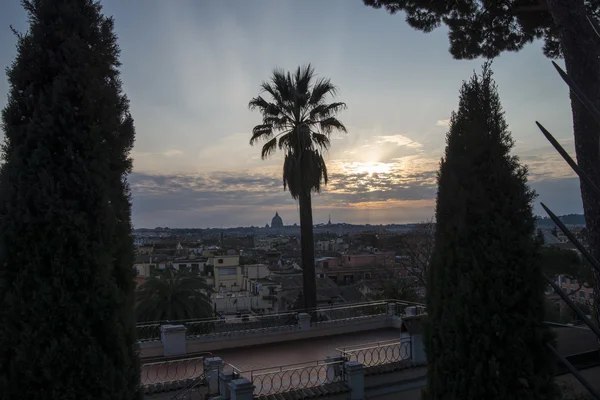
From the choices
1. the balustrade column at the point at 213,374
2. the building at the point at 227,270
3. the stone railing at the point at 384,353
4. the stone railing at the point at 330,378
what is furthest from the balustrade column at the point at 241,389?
the building at the point at 227,270

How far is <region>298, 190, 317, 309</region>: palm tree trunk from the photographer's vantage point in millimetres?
13945

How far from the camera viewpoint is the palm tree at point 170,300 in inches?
560

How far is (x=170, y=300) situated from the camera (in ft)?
46.9

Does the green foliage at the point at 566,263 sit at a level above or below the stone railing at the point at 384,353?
above

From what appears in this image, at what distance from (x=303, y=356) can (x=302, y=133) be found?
7075 mm

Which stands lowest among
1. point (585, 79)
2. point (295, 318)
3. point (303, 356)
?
point (303, 356)

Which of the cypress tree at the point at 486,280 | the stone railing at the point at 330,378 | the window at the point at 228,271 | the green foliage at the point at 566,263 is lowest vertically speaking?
the window at the point at 228,271

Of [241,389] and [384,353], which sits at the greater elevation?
[241,389]

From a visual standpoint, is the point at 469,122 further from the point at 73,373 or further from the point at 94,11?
the point at 73,373

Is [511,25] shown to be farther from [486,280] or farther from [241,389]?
[241,389]

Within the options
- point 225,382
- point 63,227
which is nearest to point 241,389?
point 225,382

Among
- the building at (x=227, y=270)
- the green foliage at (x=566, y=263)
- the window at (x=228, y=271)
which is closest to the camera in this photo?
the green foliage at (x=566, y=263)

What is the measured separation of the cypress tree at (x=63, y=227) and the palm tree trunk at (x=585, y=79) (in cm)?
553

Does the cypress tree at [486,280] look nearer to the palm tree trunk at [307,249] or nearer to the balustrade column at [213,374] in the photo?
the balustrade column at [213,374]
